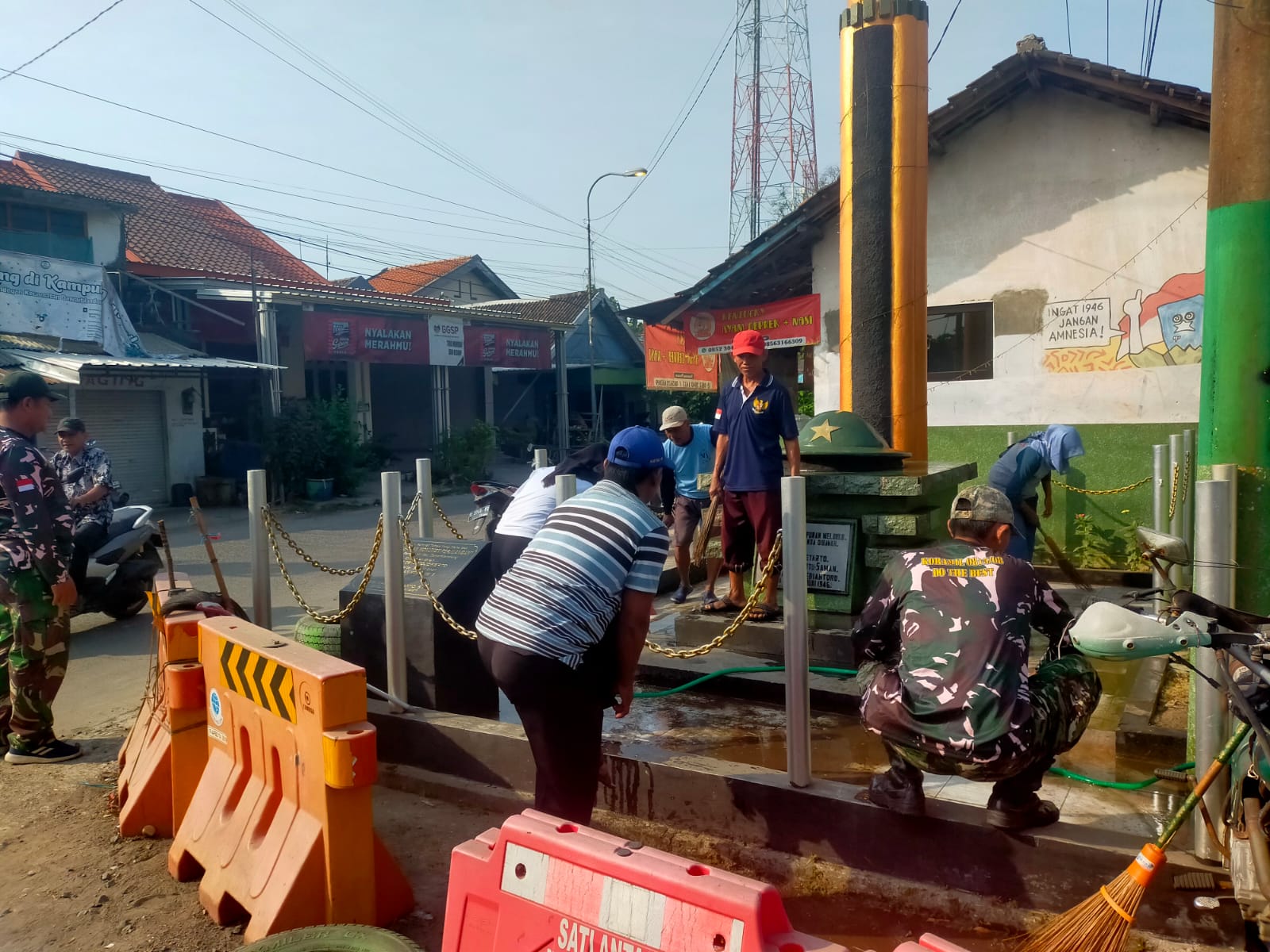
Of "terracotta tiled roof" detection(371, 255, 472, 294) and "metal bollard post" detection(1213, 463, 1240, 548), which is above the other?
"terracotta tiled roof" detection(371, 255, 472, 294)

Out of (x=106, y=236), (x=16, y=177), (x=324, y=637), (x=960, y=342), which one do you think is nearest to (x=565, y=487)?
(x=324, y=637)

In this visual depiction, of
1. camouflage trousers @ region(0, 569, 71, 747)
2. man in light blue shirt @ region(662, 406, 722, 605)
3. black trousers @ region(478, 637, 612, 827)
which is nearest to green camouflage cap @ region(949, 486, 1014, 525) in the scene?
black trousers @ region(478, 637, 612, 827)

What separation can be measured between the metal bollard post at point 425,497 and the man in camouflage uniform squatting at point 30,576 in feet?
6.94

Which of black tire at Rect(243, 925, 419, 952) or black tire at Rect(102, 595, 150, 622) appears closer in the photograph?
black tire at Rect(243, 925, 419, 952)

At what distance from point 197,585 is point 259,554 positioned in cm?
415

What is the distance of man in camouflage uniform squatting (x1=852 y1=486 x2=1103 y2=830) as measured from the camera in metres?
3.18

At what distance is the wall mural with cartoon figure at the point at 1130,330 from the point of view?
374 inches

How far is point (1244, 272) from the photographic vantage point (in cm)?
351

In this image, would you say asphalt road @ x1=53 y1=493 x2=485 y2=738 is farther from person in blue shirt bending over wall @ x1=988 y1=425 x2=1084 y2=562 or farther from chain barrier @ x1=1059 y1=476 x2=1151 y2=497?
chain barrier @ x1=1059 y1=476 x2=1151 y2=497

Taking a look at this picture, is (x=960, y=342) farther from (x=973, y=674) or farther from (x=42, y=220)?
(x=42, y=220)

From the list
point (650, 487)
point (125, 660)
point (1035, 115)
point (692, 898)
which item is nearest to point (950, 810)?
point (650, 487)

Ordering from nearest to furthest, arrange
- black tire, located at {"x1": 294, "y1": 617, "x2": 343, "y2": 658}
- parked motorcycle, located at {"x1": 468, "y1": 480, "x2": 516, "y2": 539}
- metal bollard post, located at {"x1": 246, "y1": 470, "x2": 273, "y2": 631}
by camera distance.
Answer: black tire, located at {"x1": 294, "y1": 617, "x2": 343, "y2": 658}, metal bollard post, located at {"x1": 246, "y1": 470, "x2": 273, "y2": 631}, parked motorcycle, located at {"x1": 468, "y1": 480, "x2": 516, "y2": 539}

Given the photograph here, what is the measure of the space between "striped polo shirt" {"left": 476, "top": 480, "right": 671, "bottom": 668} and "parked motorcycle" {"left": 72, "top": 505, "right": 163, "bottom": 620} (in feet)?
20.0

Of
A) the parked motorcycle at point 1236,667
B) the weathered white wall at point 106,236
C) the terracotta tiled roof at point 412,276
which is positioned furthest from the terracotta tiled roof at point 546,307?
the parked motorcycle at point 1236,667
